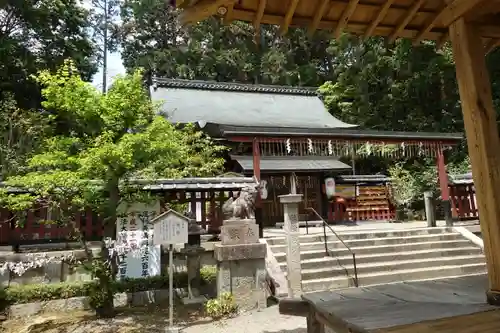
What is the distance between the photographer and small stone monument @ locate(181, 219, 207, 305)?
734cm

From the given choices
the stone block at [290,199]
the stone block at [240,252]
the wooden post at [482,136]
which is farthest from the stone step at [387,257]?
the wooden post at [482,136]

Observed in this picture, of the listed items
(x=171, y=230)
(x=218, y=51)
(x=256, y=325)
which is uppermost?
(x=218, y=51)

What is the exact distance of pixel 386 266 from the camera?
8.00 metres

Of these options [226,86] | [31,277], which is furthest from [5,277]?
[226,86]

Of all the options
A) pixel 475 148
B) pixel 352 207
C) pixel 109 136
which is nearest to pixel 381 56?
pixel 352 207

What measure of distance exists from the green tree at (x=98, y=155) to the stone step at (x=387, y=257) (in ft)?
12.4

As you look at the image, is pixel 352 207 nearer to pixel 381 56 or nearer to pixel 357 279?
pixel 357 279

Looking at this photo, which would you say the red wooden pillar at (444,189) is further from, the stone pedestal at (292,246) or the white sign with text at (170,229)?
the white sign with text at (170,229)

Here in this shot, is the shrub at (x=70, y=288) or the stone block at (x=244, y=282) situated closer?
the stone block at (x=244, y=282)

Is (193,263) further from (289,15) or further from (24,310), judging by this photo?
(289,15)

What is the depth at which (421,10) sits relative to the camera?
3234 mm

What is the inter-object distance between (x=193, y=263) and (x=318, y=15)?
5978 millimetres

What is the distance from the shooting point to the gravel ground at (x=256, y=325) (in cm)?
560

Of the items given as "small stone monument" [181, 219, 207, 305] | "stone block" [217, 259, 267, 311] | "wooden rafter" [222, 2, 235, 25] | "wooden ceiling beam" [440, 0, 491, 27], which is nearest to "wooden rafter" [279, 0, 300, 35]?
"wooden rafter" [222, 2, 235, 25]
